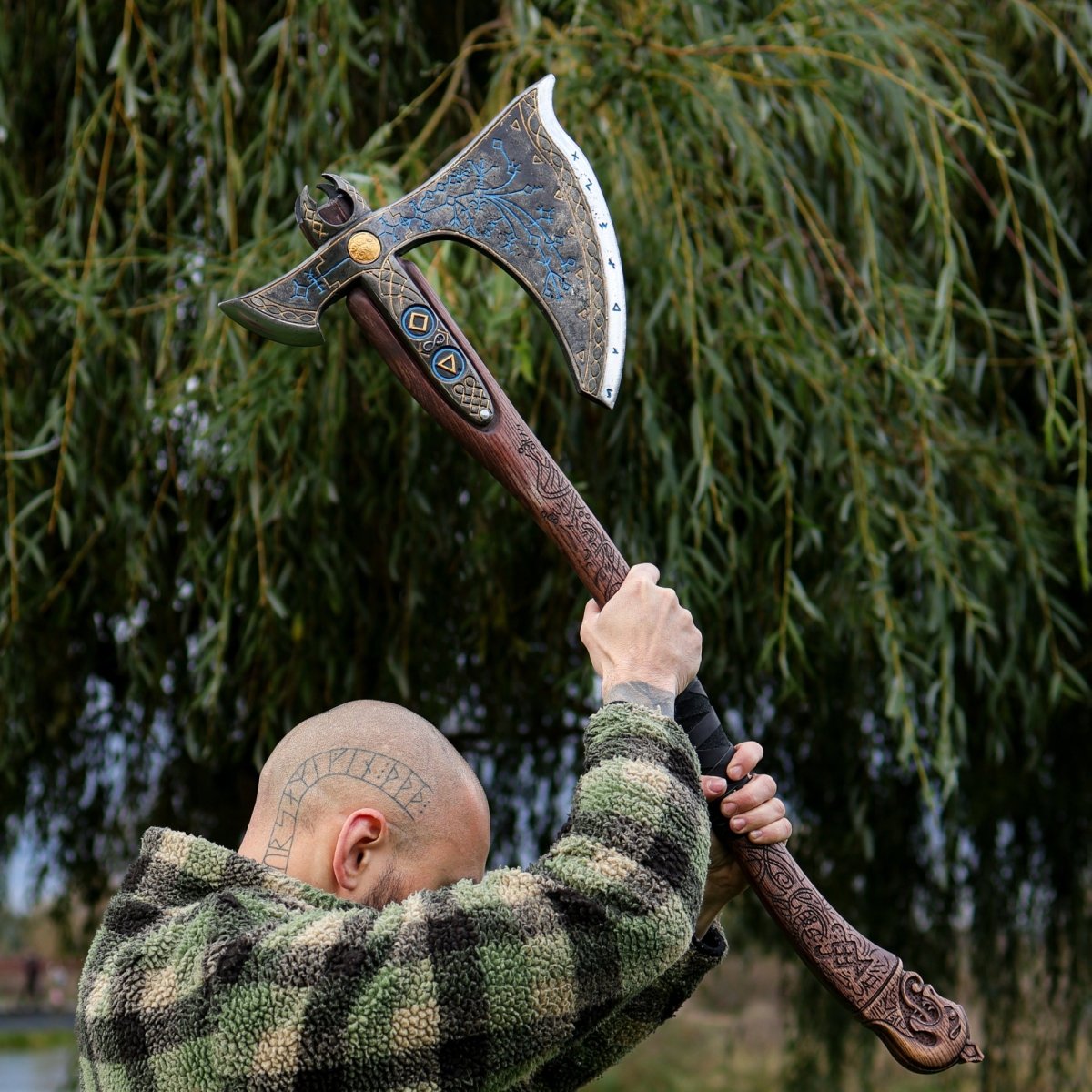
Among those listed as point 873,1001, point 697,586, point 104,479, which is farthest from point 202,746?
point 873,1001

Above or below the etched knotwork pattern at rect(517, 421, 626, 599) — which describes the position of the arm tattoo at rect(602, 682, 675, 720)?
below

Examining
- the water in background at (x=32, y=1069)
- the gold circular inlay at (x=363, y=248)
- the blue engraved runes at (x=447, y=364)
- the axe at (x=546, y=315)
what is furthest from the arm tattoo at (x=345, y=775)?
the water in background at (x=32, y=1069)

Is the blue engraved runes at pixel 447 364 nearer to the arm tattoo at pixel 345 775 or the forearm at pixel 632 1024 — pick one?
the arm tattoo at pixel 345 775

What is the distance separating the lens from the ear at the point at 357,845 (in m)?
1.35

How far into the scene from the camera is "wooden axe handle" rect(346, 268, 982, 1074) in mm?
1443

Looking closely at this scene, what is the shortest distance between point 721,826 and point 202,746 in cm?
230

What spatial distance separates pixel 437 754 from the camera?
1.42 meters

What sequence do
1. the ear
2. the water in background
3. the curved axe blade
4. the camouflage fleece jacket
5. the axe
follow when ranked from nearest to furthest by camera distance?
the camouflage fleece jacket, the ear, the axe, the curved axe blade, the water in background

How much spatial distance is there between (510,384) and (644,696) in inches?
54.7

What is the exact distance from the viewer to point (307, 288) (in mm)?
1544

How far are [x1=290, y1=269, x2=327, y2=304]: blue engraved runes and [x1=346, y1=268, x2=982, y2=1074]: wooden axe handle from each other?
0.04 m

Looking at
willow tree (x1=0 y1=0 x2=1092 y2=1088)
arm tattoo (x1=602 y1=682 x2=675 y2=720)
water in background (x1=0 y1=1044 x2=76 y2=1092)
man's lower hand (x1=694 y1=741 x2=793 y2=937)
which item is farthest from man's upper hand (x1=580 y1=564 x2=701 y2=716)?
water in background (x1=0 y1=1044 x2=76 y2=1092)

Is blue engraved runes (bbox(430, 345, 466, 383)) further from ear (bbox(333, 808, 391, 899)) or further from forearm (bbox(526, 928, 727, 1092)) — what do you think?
forearm (bbox(526, 928, 727, 1092))

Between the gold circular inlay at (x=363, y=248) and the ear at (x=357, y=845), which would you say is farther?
the gold circular inlay at (x=363, y=248)
